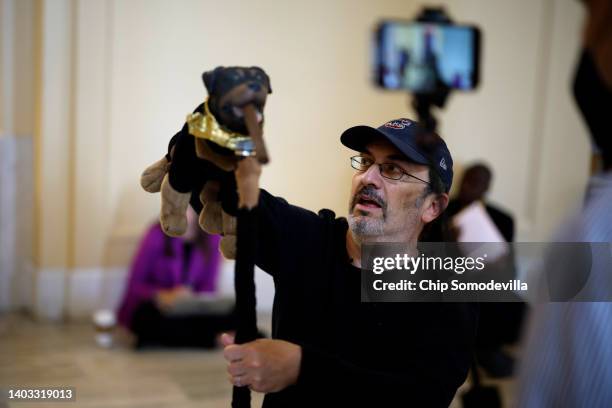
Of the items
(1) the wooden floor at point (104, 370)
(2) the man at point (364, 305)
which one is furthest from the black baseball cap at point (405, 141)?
(1) the wooden floor at point (104, 370)

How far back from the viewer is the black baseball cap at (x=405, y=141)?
1.46 metres

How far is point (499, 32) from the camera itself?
16.3ft

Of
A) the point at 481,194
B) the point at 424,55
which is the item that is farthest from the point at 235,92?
the point at 481,194

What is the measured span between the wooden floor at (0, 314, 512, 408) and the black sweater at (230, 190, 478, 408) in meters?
1.43

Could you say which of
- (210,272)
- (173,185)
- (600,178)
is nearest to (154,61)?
(210,272)

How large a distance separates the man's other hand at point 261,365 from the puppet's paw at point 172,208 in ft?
0.72

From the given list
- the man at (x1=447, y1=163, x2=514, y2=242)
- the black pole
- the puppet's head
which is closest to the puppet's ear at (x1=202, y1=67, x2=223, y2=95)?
the puppet's head

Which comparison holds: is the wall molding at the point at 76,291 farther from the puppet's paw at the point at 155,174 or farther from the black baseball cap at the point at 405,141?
the puppet's paw at the point at 155,174

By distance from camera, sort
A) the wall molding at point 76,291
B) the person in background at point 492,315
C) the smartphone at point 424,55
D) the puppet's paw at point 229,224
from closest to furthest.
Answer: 1. the puppet's paw at point 229,224
2. the smartphone at point 424,55
3. the person in background at point 492,315
4. the wall molding at point 76,291

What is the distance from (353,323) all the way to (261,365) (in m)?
0.34

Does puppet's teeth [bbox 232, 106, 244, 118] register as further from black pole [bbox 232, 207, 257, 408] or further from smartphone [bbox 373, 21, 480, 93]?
smartphone [bbox 373, 21, 480, 93]

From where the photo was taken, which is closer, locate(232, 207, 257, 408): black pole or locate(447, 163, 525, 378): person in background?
locate(232, 207, 257, 408): black pole

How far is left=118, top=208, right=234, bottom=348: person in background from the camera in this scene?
4117mm

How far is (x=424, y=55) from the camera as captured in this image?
88.2 inches
